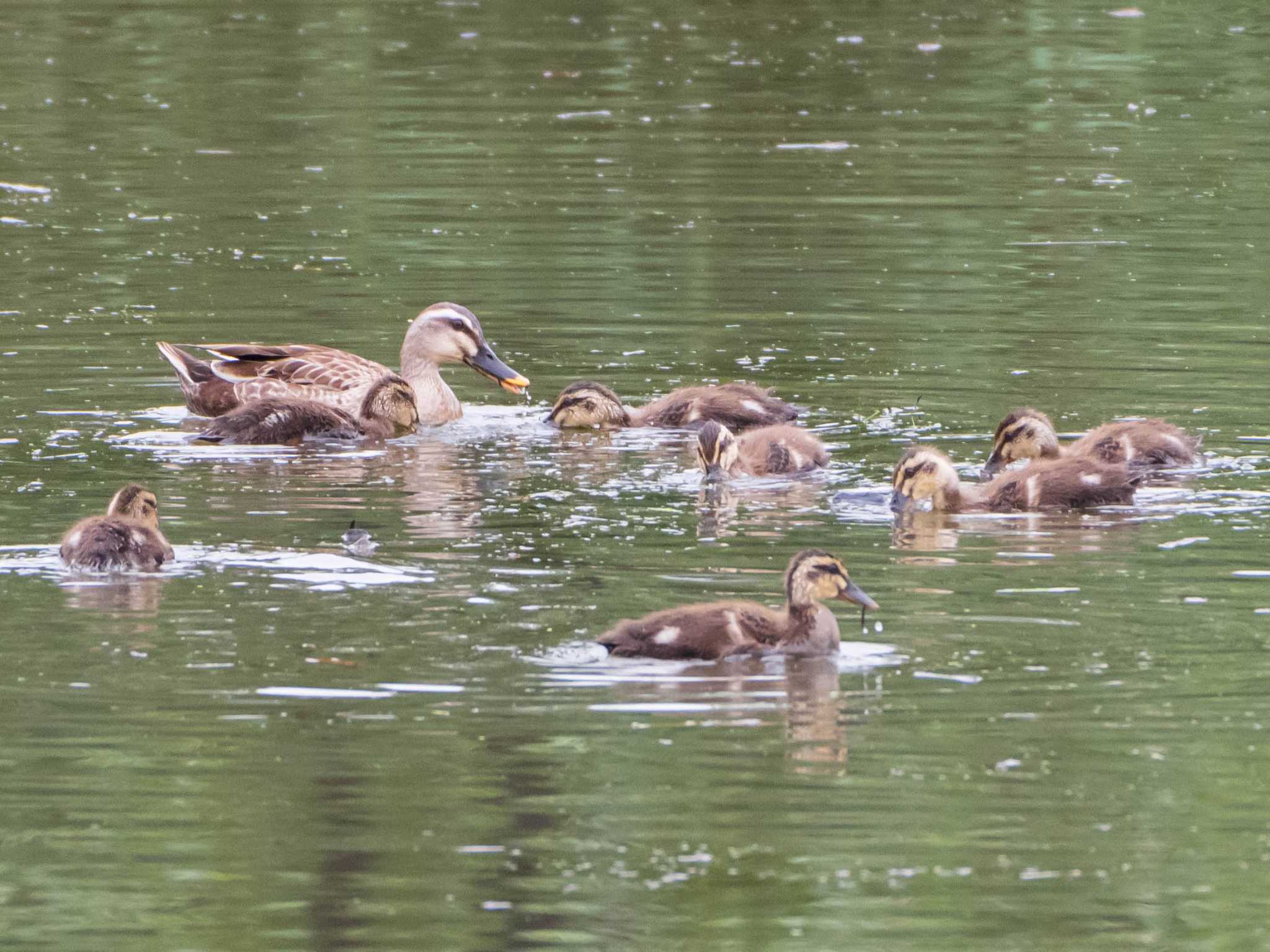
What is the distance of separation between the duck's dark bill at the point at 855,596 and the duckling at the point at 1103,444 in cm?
269

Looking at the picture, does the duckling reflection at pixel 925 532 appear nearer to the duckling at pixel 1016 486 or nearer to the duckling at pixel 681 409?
the duckling at pixel 1016 486

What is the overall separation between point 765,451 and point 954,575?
7.03 feet

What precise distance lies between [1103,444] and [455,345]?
3.77m

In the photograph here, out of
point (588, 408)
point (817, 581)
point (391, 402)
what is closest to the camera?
point (817, 581)

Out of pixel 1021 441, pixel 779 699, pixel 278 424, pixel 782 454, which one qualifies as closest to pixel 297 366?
pixel 278 424

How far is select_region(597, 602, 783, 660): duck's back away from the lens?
7.48 meters

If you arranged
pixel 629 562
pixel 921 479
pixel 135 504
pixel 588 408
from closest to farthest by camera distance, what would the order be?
pixel 629 562 < pixel 135 504 < pixel 921 479 < pixel 588 408

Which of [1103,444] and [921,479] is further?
[1103,444]

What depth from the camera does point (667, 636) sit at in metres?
7.46

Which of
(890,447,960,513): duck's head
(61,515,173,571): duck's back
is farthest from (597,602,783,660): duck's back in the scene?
(890,447,960,513): duck's head

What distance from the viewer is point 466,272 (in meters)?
16.0

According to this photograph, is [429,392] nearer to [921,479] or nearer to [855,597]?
[921,479]

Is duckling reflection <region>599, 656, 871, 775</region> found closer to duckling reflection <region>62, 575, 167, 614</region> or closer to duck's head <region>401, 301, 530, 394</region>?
duckling reflection <region>62, 575, 167, 614</region>

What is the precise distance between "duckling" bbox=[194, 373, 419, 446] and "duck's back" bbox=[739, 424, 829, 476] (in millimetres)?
2177
